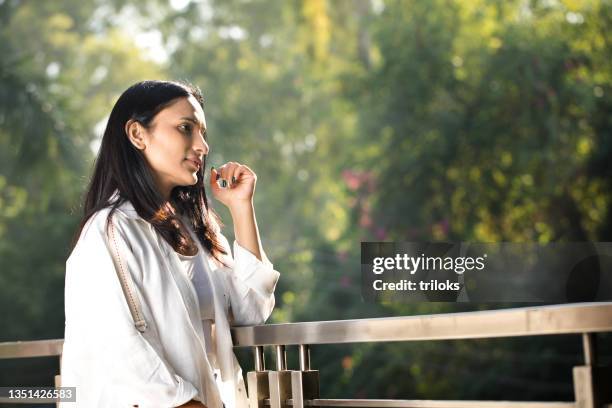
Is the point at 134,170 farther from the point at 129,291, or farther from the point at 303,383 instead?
the point at 303,383

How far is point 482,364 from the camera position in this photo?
9.08 m

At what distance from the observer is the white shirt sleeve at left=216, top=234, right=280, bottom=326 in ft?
6.50

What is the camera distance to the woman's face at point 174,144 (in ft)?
6.06

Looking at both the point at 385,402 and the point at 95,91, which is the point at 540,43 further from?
the point at 95,91

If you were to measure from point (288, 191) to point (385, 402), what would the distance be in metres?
14.7

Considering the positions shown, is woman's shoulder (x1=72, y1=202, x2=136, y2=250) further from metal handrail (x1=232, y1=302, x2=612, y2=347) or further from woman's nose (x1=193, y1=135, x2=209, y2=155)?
metal handrail (x1=232, y1=302, x2=612, y2=347)

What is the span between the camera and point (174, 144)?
1.85 meters

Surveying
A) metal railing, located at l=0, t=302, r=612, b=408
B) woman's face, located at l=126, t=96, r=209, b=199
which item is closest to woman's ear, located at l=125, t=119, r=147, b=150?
woman's face, located at l=126, t=96, r=209, b=199

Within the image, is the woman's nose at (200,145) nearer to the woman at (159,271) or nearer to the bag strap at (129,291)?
the woman at (159,271)

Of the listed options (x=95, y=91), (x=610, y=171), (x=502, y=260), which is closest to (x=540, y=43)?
(x=610, y=171)

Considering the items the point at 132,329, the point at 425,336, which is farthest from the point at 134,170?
the point at 425,336

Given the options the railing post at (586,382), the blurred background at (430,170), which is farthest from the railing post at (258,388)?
the blurred background at (430,170)

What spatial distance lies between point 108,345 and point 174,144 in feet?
1.33

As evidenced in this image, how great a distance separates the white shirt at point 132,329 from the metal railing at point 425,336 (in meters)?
0.10
